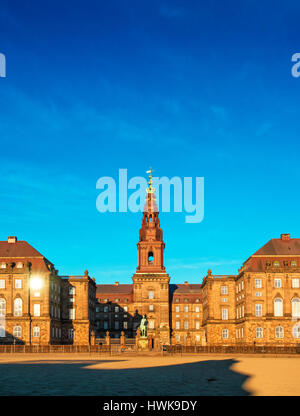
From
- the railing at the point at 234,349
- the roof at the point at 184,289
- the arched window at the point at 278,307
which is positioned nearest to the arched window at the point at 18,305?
the railing at the point at 234,349

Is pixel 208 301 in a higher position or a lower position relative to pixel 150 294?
lower

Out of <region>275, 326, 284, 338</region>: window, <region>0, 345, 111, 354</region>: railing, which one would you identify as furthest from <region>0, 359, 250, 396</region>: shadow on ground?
<region>275, 326, 284, 338</region>: window

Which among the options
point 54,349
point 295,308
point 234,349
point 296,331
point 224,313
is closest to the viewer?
point 234,349

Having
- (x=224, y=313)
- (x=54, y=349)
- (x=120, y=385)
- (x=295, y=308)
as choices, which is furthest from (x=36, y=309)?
(x=120, y=385)

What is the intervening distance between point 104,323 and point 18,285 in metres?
63.2

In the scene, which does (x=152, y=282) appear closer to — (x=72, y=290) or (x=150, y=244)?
(x=150, y=244)

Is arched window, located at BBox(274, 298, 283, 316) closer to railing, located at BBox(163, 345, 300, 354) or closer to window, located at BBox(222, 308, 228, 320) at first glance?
window, located at BBox(222, 308, 228, 320)

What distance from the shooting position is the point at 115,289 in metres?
160

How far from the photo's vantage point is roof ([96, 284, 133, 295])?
15825 cm

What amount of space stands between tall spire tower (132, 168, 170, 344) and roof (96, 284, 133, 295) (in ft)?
94.4

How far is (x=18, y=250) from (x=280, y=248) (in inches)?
1801
